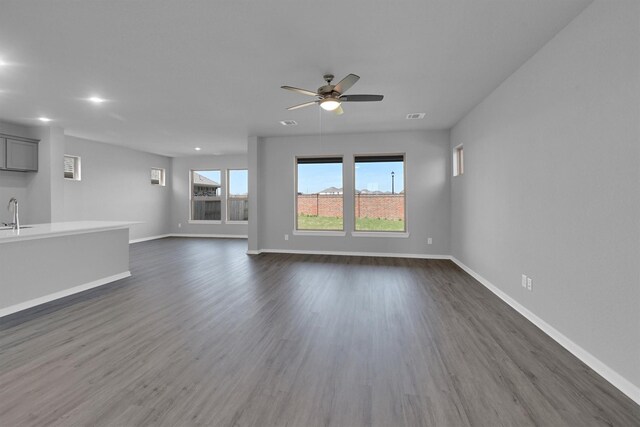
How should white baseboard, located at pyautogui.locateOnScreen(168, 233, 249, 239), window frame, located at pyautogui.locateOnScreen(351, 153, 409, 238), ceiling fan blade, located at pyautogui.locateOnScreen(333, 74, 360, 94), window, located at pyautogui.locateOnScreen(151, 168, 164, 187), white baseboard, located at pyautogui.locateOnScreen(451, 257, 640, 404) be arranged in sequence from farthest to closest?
white baseboard, located at pyautogui.locateOnScreen(168, 233, 249, 239) < window, located at pyautogui.locateOnScreen(151, 168, 164, 187) < window frame, located at pyautogui.locateOnScreen(351, 153, 409, 238) < ceiling fan blade, located at pyautogui.locateOnScreen(333, 74, 360, 94) < white baseboard, located at pyautogui.locateOnScreen(451, 257, 640, 404)

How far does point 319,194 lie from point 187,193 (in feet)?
17.5

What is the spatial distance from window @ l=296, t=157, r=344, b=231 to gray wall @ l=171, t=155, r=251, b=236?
3331 mm

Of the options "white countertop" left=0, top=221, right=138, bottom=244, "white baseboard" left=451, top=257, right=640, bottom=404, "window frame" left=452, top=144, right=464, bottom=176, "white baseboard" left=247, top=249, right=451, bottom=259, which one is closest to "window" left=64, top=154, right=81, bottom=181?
"white countertop" left=0, top=221, right=138, bottom=244

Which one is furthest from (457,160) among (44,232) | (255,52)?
(44,232)

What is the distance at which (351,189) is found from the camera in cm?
640

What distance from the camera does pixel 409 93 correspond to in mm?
3916

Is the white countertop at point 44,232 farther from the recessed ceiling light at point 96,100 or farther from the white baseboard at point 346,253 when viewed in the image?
the white baseboard at point 346,253

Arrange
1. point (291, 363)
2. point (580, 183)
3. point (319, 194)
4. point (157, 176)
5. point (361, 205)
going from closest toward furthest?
point (291, 363)
point (580, 183)
point (361, 205)
point (319, 194)
point (157, 176)

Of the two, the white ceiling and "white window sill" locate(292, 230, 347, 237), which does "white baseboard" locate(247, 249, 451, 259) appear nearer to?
"white window sill" locate(292, 230, 347, 237)

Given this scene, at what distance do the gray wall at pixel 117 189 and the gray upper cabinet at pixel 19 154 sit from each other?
44cm

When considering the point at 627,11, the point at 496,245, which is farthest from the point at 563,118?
the point at 496,245

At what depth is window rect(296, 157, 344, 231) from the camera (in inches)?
260

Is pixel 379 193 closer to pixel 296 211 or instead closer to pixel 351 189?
pixel 351 189

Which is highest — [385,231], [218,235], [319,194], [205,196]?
[205,196]
